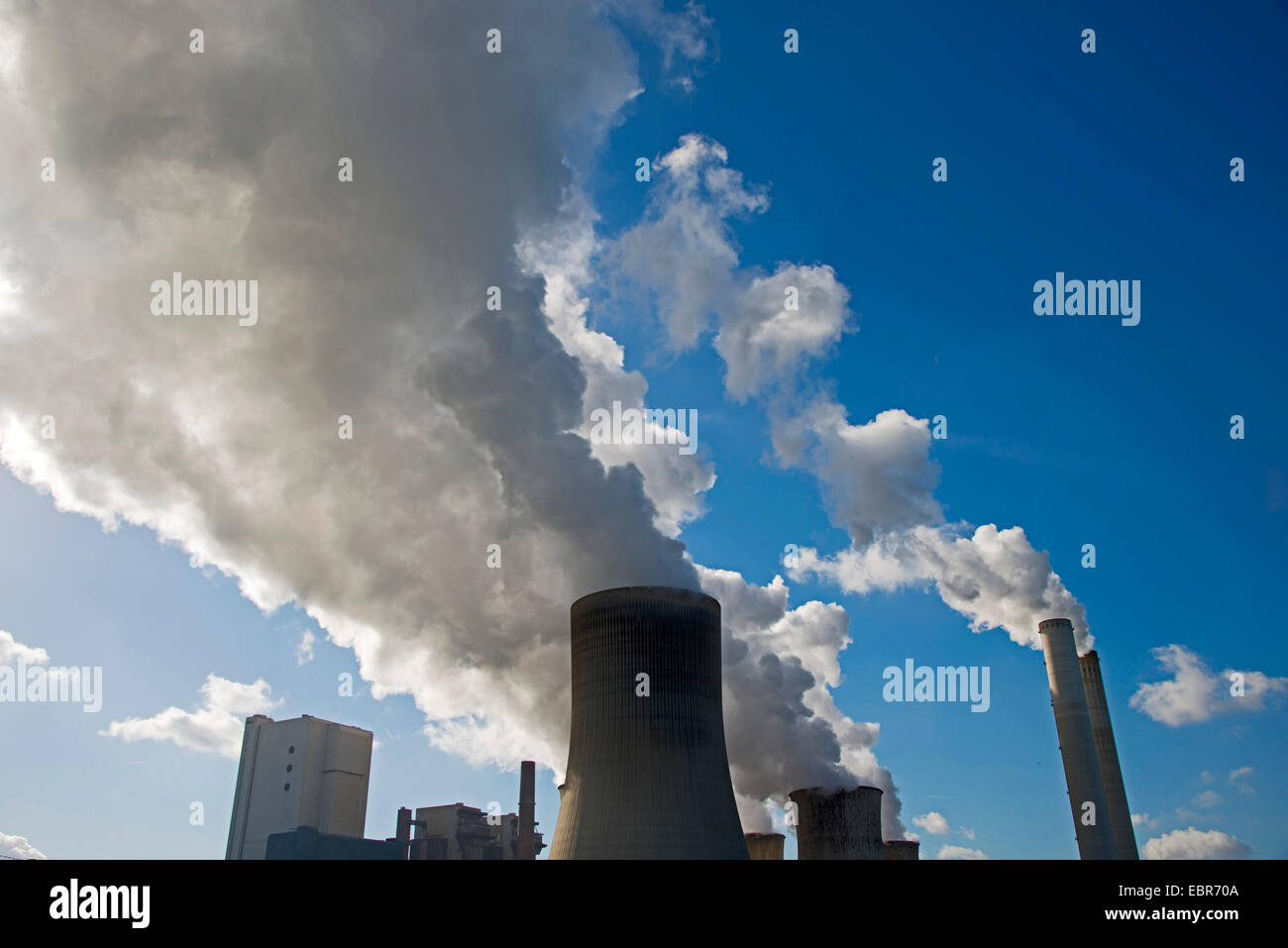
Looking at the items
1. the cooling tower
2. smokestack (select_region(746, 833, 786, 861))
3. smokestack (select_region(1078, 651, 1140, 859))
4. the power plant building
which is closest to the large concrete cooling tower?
the cooling tower

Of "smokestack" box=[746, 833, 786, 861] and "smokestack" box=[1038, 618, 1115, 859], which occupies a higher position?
"smokestack" box=[1038, 618, 1115, 859]

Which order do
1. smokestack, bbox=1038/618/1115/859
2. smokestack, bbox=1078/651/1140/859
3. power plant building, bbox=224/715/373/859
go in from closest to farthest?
1. smokestack, bbox=1038/618/1115/859
2. smokestack, bbox=1078/651/1140/859
3. power plant building, bbox=224/715/373/859

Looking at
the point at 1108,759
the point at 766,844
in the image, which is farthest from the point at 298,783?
the point at 1108,759

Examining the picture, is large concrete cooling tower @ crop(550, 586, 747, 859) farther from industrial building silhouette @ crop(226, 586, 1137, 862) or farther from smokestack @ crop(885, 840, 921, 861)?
smokestack @ crop(885, 840, 921, 861)

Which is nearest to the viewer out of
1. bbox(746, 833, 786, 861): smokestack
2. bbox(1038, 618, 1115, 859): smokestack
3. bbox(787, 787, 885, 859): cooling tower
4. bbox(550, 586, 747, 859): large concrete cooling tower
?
bbox(550, 586, 747, 859): large concrete cooling tower

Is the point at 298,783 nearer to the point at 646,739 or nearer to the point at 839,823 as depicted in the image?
the point at 839,823
